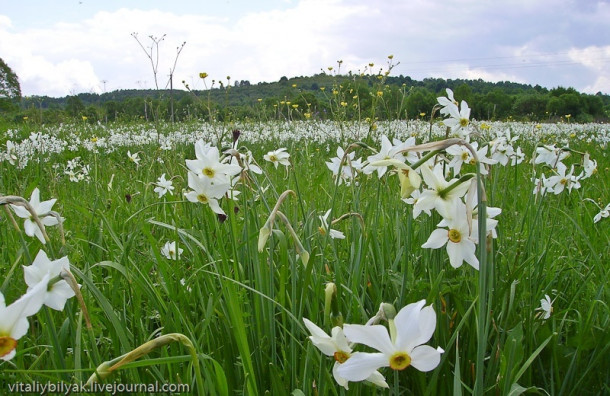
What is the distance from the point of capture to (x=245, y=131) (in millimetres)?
9555

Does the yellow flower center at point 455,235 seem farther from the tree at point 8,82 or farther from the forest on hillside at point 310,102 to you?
the tree at point 8,82

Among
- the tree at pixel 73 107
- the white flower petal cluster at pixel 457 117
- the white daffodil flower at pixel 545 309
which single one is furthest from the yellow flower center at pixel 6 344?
the tree at pixel 73 107

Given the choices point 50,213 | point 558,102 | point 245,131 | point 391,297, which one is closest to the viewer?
point 50,213

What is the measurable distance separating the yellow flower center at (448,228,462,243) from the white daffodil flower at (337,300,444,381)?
32cm

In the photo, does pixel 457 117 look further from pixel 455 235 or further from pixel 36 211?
pixel 36 211

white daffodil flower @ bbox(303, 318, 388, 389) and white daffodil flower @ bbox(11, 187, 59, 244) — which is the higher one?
white daffodil flower @ bbox(11, 187, 59, 244)

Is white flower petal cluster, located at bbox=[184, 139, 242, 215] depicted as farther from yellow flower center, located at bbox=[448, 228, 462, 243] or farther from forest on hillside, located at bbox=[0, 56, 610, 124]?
forest on hillside, located at bbox=[0, 56, 610, 124]

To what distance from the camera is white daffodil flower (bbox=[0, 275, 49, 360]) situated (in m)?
0.71

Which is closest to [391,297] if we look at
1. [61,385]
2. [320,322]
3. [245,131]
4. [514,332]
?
[320,322]

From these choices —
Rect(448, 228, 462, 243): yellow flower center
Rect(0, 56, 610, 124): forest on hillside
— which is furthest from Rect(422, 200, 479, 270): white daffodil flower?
Rect(0, 56, 610, 124): forest on hillside

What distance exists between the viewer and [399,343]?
2.51ft

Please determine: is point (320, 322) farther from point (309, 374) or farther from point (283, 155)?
point (283, 155)

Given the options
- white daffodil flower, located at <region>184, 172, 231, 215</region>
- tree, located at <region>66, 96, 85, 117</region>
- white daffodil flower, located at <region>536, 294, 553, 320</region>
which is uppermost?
tree, located at <region>66, 96, 85, 117</region>

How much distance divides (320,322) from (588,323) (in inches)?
32.4
